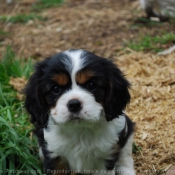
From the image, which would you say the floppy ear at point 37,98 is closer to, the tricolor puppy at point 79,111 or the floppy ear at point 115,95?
the tricolor puppy at point 79,111

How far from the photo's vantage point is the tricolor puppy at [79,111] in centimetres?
361

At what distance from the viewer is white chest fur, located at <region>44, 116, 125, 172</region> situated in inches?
160

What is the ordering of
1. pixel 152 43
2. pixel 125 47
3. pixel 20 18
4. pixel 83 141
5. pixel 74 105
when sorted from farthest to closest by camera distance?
1. pixel 20 18
2. pixel 125 47
3. pixel 152 43
4. pixel 83 141
5. pixel 74 105

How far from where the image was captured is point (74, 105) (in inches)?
137

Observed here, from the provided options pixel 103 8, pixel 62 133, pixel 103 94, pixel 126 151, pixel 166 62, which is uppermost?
pixel 103 94

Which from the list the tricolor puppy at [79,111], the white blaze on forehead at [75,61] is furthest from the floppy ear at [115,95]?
the white blaze on forehead at [75,61]

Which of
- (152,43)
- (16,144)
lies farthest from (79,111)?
(152,43)

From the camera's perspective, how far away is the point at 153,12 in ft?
29.9

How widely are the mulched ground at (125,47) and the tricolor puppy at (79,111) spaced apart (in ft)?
1.93

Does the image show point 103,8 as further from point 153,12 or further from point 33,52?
point 33,52

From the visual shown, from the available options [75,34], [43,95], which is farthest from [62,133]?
[75,34]

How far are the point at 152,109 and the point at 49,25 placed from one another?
5.15 m

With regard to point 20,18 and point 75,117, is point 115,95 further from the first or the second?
point 20,18

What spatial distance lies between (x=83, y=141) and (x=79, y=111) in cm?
67
